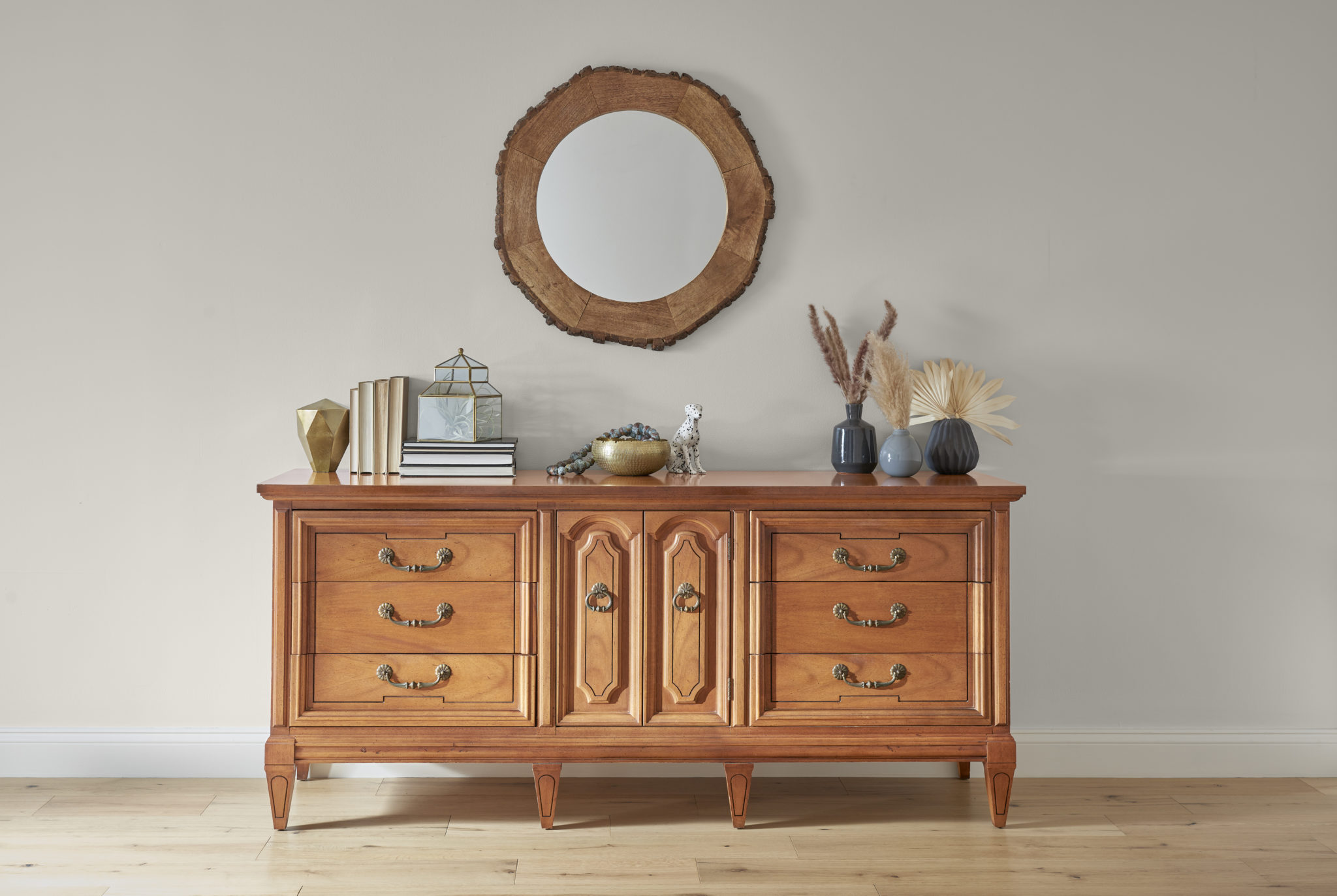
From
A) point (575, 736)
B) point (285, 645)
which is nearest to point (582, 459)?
point (575, 736)

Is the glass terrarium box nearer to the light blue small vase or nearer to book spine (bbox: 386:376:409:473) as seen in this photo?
book spine (bbox: 386:376:409:473)

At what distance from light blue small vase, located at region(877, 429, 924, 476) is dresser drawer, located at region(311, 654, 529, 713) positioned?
992mm

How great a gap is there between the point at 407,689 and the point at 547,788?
0.39 meters

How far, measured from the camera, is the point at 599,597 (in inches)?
80.0

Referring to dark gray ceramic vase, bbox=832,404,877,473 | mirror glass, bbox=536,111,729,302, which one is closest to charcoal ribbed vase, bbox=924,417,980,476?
dark gray ceramic vase, bbox=832,404,877,473

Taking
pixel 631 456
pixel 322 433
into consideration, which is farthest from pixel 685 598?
pixel 322 433

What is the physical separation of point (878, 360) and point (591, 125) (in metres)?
0.98

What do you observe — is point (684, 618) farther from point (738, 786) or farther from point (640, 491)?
point (738, 786)

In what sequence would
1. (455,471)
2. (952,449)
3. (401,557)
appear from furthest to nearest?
(952,449) → (455,471) → (401,557)

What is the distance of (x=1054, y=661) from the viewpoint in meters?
2.47

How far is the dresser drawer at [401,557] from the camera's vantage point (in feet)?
6.59

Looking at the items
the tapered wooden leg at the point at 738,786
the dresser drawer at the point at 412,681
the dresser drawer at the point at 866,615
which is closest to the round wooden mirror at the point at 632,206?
the dresser drawer at the point at 866,615

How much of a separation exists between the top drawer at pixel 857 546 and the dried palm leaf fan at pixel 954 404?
0.95 ft

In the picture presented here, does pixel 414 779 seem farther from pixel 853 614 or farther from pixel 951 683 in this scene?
pixel 951 683
